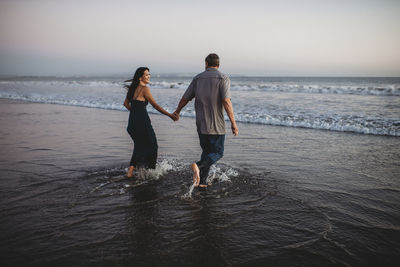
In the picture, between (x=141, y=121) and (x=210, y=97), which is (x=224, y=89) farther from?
(x=141, y=121)

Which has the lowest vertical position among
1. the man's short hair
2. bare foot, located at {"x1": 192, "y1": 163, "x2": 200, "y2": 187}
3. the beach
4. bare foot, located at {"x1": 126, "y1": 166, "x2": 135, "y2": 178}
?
the beach

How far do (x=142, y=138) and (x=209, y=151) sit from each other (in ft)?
4.24

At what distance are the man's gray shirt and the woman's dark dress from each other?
1.03 meters

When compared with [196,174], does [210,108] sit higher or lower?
higher

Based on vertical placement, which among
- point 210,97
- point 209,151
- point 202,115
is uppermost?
point 210,97

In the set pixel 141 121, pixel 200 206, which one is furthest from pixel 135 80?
pixel 200 206

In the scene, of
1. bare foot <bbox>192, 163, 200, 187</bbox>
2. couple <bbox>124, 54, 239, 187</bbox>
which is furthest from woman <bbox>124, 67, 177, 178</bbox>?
bare foot <bbox>192, 163, 200, 187</bbox>

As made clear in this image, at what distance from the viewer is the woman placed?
15.4 feet

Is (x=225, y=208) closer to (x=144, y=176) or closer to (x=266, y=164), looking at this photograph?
(x=144, y=176)

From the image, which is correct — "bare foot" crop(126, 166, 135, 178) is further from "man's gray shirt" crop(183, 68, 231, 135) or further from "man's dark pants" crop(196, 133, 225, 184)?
"man's gray shirt" crop(183, 68, 231, 135)

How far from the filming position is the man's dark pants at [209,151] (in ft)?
14.4

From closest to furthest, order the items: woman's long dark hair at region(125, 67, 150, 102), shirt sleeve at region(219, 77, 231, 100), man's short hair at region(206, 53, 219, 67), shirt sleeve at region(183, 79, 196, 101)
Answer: shirt sleeve at region(219, 77, 231, 100)
man's short hair at region(206, 53, 219, 67)
shirt sleeve at region(183, 79, 196, 101)
woman's long dark hair at region(125, 67, 150, 102)

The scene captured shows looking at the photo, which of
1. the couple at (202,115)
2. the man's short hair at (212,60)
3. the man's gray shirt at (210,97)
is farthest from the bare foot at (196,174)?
the man's short hair at (212,60)

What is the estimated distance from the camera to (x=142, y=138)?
16.1 feet
